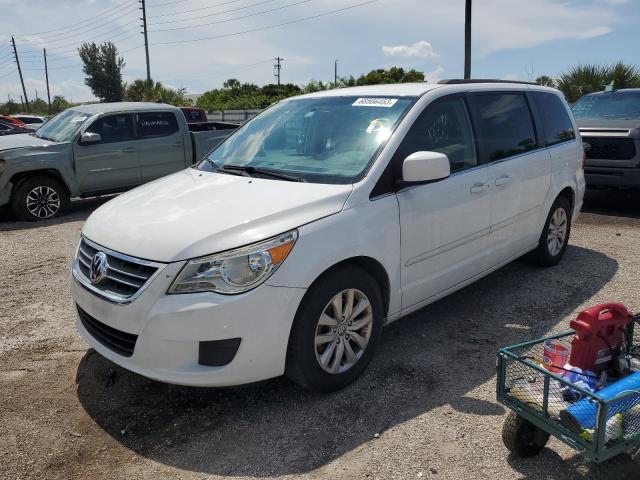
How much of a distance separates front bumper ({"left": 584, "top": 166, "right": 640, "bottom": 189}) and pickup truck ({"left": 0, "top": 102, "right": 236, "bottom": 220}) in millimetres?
5418

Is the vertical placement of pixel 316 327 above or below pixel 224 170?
below

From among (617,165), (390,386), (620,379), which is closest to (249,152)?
(390,386)

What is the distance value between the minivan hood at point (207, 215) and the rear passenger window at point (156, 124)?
6201 mm

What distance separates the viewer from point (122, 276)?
9.71 feet

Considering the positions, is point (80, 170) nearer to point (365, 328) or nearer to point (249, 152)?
point (249, 152)

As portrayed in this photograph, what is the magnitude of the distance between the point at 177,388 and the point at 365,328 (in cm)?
121

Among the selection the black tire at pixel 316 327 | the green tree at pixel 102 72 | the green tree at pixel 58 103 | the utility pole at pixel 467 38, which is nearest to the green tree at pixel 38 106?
the green tree at pixel 58 103

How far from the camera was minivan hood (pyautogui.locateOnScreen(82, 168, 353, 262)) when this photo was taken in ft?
9.38

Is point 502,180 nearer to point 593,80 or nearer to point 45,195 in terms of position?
point 45,195

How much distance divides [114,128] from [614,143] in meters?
7.75

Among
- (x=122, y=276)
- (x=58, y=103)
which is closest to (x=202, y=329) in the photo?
(x=122, y=276)

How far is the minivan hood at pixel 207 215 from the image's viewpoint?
9.38 feet

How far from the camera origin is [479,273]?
436 centimetres

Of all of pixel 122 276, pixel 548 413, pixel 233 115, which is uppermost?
pixel 233 115
